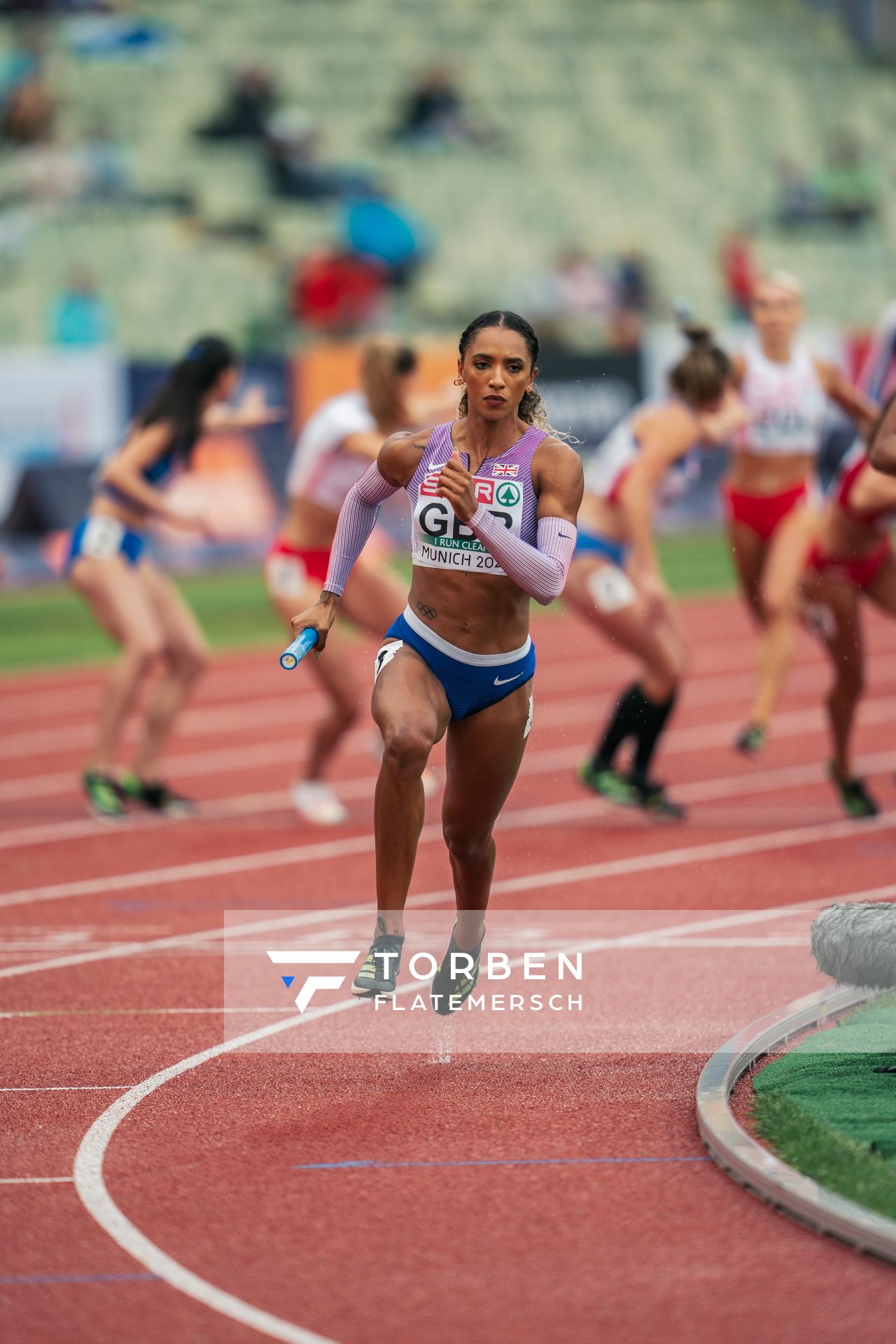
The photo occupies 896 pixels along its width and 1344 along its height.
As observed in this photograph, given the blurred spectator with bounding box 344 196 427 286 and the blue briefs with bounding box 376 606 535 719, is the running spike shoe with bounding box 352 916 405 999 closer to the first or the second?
the blue briefs with bounding box 376 606 535 719

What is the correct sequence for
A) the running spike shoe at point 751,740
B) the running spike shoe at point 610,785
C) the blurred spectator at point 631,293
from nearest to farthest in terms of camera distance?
the running spike shoe at point 751,740, the running spike shoe at point 610,785, the blurred spectator at point 631,293

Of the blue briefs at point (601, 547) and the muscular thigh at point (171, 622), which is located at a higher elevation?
the blue briefs at point (601, 547)

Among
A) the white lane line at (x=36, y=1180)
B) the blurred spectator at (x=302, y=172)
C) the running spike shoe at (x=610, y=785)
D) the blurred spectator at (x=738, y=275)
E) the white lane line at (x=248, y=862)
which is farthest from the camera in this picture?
the blurred spectator at (x=302, y=172)

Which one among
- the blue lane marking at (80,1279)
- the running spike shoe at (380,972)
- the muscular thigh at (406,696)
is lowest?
the running spike shoe at (380,972)

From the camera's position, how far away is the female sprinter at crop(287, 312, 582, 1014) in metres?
4.81

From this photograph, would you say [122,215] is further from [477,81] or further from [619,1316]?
[619,1316]

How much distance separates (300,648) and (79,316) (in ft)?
58.2

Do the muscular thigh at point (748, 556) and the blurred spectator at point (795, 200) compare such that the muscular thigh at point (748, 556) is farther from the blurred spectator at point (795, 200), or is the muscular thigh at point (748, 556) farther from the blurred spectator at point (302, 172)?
the blurred spectator at point (795, 200)

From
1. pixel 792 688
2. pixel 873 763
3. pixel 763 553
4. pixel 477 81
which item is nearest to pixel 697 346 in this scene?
pixel 763 553

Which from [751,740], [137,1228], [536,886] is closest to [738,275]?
[751,740]

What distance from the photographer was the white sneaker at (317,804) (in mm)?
8984

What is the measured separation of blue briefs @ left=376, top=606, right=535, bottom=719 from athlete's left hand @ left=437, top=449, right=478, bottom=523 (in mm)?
483

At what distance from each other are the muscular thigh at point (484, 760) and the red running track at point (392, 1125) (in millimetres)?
415

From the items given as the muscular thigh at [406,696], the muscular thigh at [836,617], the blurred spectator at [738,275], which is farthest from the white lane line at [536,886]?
the blurred spectator at [738,275]
